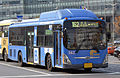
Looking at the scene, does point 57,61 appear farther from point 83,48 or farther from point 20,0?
point 20,0

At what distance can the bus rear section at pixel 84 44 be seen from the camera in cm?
1838

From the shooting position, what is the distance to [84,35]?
1850 cm

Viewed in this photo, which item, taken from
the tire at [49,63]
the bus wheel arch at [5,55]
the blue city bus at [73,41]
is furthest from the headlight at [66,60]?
the bus wheel arch at [5,55]

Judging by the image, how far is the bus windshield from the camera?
1841 centimetres

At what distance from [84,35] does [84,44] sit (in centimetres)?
43

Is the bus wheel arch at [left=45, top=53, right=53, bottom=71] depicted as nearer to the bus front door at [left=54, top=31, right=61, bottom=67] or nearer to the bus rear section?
the bus front door at [left=54, top=31, right=61, bottom=67]

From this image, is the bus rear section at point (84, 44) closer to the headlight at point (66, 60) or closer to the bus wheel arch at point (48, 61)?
the headlight at point (66, 60)

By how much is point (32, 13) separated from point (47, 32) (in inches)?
3779

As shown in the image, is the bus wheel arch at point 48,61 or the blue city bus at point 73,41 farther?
the bus wheel arch at point 48,61

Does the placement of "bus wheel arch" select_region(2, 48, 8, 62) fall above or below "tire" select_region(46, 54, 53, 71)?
below

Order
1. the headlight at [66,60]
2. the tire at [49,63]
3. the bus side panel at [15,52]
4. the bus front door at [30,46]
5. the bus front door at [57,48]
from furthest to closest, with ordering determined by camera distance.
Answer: the bus side panel at [15,52], the bus front door at [30,46], the tire at [49,63], the bus front door at [57,48], the headlight at [66,60]

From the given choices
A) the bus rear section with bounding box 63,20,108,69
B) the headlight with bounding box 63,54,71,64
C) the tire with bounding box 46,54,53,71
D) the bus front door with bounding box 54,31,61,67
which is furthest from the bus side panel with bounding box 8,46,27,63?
the bus rear section with bounding box 63,20,108,69

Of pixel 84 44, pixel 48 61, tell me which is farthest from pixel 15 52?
pixel 84 44

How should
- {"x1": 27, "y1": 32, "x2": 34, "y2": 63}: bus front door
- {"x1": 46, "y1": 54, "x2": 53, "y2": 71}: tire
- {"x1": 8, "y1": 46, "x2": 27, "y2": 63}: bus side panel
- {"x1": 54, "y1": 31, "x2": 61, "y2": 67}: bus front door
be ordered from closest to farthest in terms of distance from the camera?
{"x1": 54, "y1": 31, "x2": 61, "y2": 67}: bus front door → {"x1": 46, "y1": 54, "x2": 53, "y2": 71}: tire → {"x1": 27, "y1": 32, "x2": 34, "y2": 63}: bus front door → {"x1": 8, "y1": 46, "x2": 27, "y2": 63}: bus side panel
